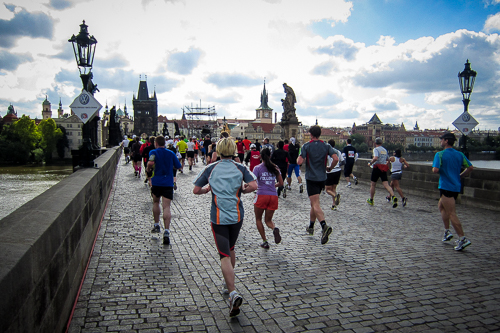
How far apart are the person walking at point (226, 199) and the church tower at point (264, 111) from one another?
153 metres

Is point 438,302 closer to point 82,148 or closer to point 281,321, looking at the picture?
point 281,321

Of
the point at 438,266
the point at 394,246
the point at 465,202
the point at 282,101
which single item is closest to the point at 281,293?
the point at 438,266

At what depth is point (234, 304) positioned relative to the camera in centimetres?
349

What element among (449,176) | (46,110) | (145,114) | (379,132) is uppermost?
(46,110)

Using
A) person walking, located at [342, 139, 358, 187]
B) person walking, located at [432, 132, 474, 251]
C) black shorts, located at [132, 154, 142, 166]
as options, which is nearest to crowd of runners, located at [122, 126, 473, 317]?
person walking, located at [432, 132, 474, 251]

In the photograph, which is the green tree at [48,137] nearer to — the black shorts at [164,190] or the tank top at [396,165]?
the tank top at [396,165]

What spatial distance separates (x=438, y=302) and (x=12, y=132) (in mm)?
89498

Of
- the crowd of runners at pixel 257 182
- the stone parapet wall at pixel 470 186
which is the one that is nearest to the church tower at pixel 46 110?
the crowd of runners at pixel 257 182

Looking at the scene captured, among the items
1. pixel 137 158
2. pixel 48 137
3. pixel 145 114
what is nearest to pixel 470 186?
pixel 137 158

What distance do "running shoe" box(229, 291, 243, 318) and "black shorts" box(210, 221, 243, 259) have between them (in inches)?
16.3

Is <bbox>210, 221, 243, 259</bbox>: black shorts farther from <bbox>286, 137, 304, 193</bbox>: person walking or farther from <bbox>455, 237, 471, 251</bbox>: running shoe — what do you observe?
<bbox>286, 137, 304, 193</bbox>: person walking

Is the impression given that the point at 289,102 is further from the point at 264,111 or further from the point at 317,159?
the point at 264,111

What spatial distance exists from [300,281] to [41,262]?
2.88m

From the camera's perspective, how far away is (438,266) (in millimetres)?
5078
